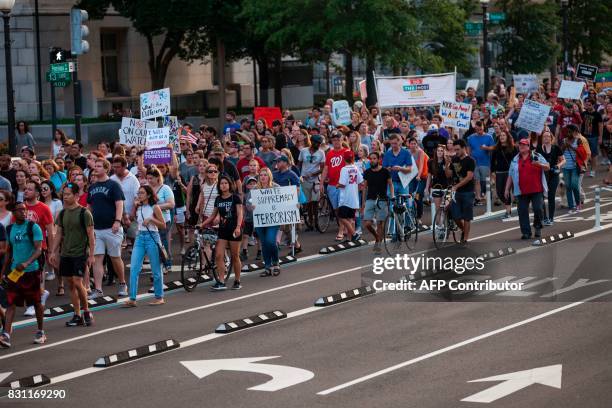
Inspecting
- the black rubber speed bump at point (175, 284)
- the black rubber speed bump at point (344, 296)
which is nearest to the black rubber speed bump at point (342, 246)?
the black rubber speed bump at point (175, 284)

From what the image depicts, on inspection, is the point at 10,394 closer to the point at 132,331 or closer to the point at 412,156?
the point at 132,331

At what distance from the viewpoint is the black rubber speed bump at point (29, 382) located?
44.0 ft

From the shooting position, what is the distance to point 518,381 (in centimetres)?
1282

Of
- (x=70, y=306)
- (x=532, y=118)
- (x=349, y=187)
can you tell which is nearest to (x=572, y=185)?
(x=532, y=118)

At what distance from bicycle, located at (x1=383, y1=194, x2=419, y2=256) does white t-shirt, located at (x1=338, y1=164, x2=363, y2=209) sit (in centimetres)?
90

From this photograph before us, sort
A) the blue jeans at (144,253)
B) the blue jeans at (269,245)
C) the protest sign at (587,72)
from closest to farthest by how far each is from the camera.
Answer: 1. the blue jeans at (144,253)
2. the blue jeans at (269,245)
3. the protest sign at (587,72)

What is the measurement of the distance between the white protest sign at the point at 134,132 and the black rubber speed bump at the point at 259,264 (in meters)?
4.88

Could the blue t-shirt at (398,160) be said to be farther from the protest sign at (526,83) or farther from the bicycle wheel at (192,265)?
the protest sign at (526,83)

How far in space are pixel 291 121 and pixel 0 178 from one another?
11.8 metres

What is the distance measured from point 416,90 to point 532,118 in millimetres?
5555

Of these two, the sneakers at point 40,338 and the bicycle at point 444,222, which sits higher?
the bicycle at point 444,222

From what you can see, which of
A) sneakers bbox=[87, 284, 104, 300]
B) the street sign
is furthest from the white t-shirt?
the street sign

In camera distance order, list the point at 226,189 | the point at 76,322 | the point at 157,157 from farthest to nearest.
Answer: the point at 157,157, the point at 226,189, the point at 76,322

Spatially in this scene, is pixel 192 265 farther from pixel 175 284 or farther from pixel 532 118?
pixel 532 118
